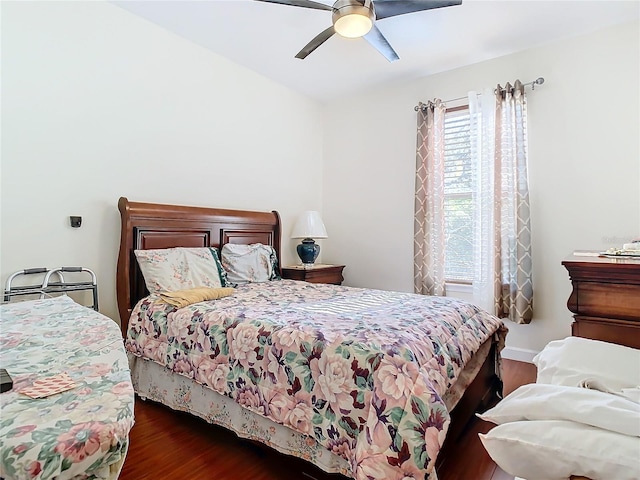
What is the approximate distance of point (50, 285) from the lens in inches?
91.4

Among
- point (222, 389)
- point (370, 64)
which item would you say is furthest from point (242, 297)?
point (370, 64)

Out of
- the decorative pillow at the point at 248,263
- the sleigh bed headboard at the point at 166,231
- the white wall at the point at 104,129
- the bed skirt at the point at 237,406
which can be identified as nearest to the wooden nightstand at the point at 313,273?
the decorative pillow at the point at 248,263

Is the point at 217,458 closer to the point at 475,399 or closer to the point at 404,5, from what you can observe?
the point at 475,399

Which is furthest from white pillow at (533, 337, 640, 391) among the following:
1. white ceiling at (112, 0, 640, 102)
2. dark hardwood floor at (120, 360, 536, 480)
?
white ceiling at (112, 0, 640, 102)

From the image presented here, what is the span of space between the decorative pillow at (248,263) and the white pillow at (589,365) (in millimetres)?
2430

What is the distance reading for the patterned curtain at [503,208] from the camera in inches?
122

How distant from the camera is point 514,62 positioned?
3299 mm

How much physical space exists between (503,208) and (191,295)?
2.77 metres

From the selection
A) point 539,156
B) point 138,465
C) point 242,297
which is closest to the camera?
point 138,465

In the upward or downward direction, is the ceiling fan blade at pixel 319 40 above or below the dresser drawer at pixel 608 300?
above

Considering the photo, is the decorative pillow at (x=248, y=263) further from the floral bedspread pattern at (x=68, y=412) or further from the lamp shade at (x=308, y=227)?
the floral bedspread pattern at (x=68, y=412)

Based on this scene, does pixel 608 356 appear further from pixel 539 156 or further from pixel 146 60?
pixel 146 60

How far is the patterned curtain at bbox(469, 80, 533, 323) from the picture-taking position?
122 inches

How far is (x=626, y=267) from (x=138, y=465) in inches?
97.9
